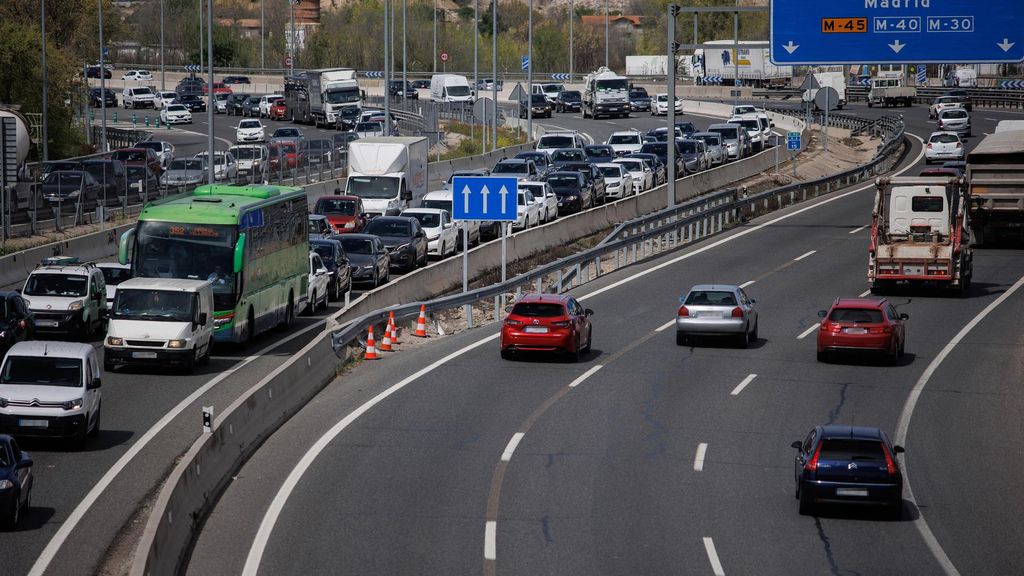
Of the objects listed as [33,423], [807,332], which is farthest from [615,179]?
[33,423]

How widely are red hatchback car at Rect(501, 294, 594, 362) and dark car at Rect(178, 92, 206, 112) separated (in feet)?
288

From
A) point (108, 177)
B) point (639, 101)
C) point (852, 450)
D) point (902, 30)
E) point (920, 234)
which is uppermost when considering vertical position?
point (902, 30)

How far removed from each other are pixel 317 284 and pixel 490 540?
19.5 m

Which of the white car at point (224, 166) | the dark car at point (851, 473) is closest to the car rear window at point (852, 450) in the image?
the dark car at point (851, 473)

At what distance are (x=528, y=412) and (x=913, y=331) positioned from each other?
13205 mm

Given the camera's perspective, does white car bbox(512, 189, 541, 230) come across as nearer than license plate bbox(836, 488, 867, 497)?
No

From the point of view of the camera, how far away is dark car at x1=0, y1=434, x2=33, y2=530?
672 inches

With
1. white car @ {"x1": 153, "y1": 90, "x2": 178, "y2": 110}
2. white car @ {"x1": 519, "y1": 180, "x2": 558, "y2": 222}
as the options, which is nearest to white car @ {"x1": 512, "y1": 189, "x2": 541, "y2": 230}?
white car @ {"x1": 519, "y1": 180, "x2": 558, "y2": 222}

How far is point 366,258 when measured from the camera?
39312 millimetres

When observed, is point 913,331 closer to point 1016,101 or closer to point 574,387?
point 574,387

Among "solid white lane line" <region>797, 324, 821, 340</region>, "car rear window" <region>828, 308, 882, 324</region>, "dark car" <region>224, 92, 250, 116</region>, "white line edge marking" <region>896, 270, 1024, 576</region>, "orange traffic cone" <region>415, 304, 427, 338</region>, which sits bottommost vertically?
"white line edge marking" <region>896, 270, 1024, 576</region>

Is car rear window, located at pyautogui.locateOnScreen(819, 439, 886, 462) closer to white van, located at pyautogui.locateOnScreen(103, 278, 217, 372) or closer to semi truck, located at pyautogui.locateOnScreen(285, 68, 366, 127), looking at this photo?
white van, located at pyautogui.locateOnScreen(103, 278, 217, 372)

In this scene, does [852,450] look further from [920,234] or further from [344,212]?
[344,212]

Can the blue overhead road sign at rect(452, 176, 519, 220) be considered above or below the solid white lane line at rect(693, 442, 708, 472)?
above
